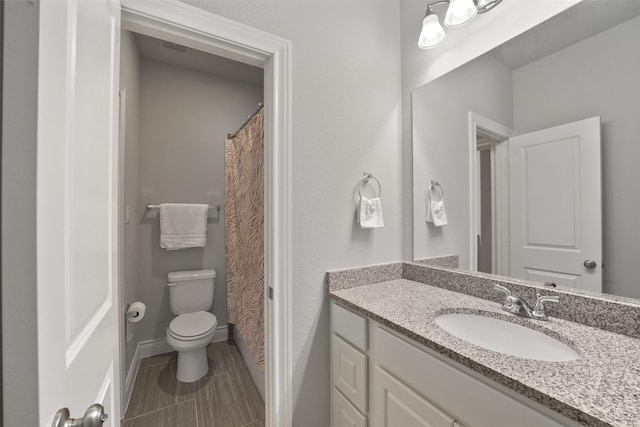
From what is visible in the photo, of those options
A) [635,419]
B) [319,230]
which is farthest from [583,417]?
[319,230]

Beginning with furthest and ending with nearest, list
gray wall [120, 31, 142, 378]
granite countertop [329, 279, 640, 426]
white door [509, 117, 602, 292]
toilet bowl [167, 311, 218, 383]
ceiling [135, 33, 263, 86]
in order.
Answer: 1. ceiling [135, 33, 263, 86]
2. toilet bowl [167, 311, 218, 383]
3. gray wall [120, 31, 142, 378]
4. white door [509, 117, 602, 292]
5. granite countertop [329, 279, 640, 426]

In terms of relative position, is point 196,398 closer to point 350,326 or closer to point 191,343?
point 191,343

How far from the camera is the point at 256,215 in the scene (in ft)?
5.64

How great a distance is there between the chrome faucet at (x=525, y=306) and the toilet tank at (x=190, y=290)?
2.18 meters

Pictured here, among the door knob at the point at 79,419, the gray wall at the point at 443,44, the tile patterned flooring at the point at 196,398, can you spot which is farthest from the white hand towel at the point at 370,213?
the tile patterned flooring at the point at 196,398

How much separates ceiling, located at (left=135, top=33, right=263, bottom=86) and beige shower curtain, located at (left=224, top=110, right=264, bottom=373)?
2.20 feet

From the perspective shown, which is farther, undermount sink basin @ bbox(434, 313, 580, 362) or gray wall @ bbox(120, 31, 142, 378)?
gray wall @ bbox(120, 31, 142, 378)

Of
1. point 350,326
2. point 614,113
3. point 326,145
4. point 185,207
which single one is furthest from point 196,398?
point 614,113

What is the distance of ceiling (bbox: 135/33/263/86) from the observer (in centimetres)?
212

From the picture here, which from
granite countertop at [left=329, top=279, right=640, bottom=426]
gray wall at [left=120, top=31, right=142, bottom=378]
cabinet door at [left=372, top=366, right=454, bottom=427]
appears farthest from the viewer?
gray wall at [left=120, top=31, right=142, bottom=378]

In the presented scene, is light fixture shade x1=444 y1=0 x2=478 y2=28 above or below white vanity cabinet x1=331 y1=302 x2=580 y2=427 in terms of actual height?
above

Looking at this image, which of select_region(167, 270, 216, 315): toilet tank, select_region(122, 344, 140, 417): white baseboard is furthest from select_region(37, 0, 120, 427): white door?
select_region(167, 270, 216, 315): toilet tank

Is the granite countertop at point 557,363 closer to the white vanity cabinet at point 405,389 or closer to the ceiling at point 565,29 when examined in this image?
the white vanity cabinet at point 405,389

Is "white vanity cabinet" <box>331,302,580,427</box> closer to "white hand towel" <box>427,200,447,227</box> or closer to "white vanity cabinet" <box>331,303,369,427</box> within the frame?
"white vanity cabinet" <box>331,303,369,427</box>
